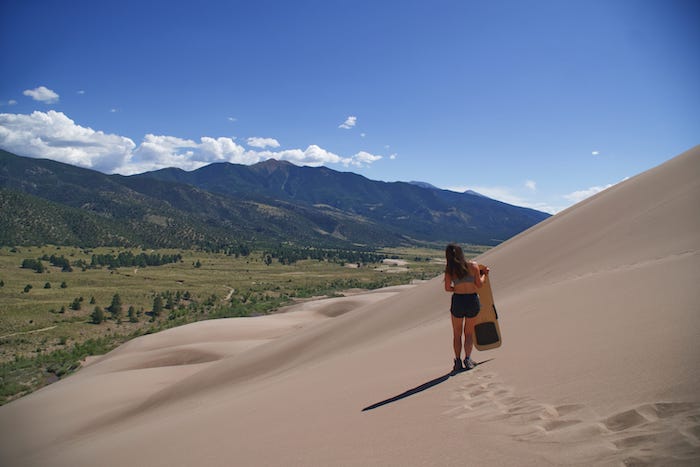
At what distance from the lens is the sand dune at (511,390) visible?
9.64 feet

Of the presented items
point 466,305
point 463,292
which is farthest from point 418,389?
point 463,292

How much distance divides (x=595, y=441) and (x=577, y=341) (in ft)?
8.15

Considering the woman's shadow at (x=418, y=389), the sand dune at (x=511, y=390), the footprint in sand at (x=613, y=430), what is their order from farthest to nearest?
the woman's shadow at (x=418, y=389) → the sand dune at (x=511, y=390) → the footprint in sand at (x=613, y=430)

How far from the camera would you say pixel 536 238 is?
15562 millimetres

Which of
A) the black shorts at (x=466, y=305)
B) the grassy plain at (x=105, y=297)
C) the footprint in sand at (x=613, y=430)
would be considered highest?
the black shorts at (x=466, y=305)

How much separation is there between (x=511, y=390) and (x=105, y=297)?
2516 inches

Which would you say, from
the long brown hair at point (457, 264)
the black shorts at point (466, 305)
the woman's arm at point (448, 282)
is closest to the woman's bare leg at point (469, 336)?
the black shorts at point (466, 305)

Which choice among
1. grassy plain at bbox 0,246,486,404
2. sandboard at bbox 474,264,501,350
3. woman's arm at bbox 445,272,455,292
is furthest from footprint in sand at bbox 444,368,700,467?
grassy plain at bbox 0,246,486,404

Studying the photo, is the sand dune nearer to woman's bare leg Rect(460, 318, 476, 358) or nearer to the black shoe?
the black shoe

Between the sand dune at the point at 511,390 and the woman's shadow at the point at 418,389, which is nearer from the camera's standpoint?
the sand dune at the point at 511,390

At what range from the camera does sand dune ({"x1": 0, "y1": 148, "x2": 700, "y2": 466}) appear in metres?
2.94

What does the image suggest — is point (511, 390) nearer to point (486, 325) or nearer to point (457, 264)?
point (486, 325)

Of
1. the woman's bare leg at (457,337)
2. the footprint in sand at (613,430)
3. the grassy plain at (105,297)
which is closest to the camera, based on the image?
the footprint in sand at (613,430)

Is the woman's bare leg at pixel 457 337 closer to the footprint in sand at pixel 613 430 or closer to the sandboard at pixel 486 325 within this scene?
the sandboard at pixel 486 325
